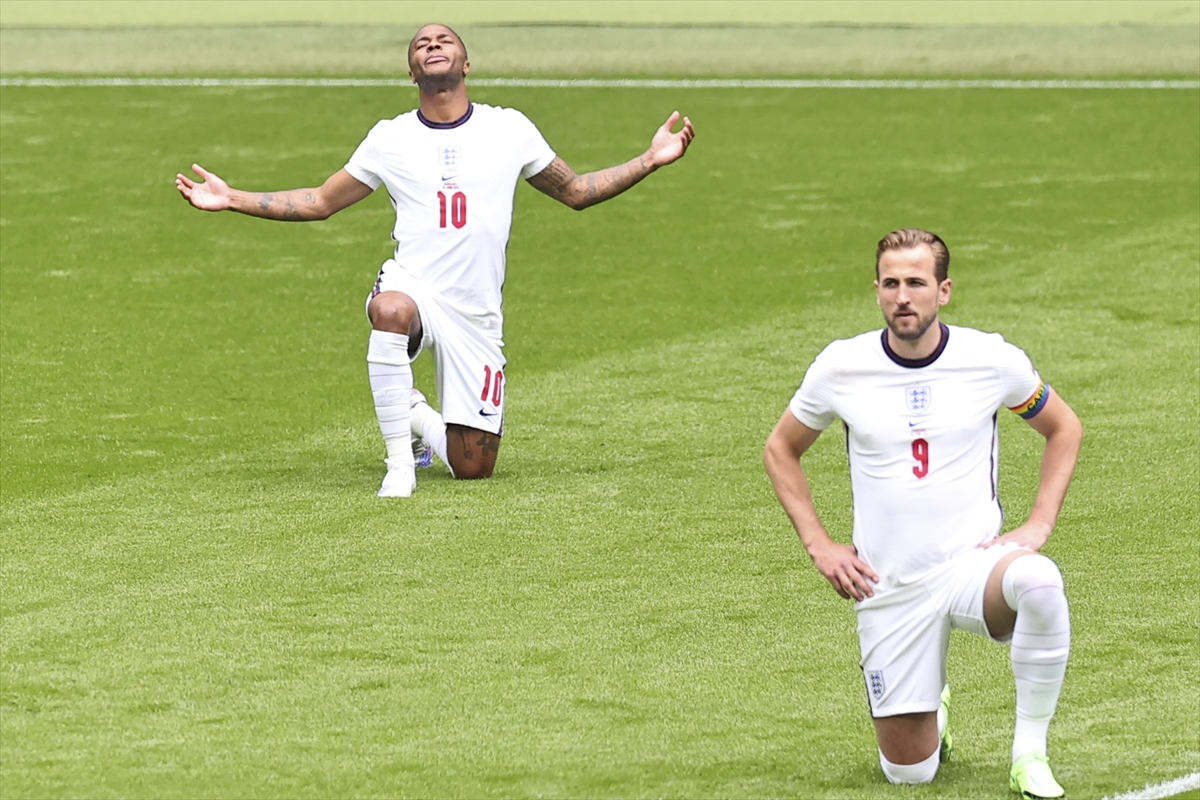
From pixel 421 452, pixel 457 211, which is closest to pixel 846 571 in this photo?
pixel 457 211

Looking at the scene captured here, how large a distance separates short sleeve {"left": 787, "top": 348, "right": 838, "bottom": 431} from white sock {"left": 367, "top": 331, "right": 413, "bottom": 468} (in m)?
3.50

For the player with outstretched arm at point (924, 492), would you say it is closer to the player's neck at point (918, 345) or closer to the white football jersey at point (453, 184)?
the player's neck at point (918, 345)

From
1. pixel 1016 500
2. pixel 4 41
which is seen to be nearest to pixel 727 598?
pixel 1016 500

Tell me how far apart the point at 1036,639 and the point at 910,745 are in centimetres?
52

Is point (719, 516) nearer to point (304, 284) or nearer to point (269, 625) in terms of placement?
point (269, 625)

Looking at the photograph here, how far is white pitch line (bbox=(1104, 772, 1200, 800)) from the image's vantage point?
5398mm

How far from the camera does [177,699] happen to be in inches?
249

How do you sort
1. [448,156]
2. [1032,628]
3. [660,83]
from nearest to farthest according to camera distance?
[1032,628] < [448,156] < [660,83]

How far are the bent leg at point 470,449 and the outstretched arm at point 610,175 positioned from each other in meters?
1.08

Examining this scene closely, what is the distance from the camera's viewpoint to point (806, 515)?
556 centimetres

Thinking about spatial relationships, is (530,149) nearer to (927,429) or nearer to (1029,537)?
(927,429)

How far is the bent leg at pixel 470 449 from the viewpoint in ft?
29.7

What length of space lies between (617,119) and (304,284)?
4.75 metres

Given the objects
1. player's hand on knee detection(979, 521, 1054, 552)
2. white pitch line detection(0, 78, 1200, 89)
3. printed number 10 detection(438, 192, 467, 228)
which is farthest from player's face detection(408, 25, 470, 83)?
white pitch line detection(0, 78, 1200, 89)
